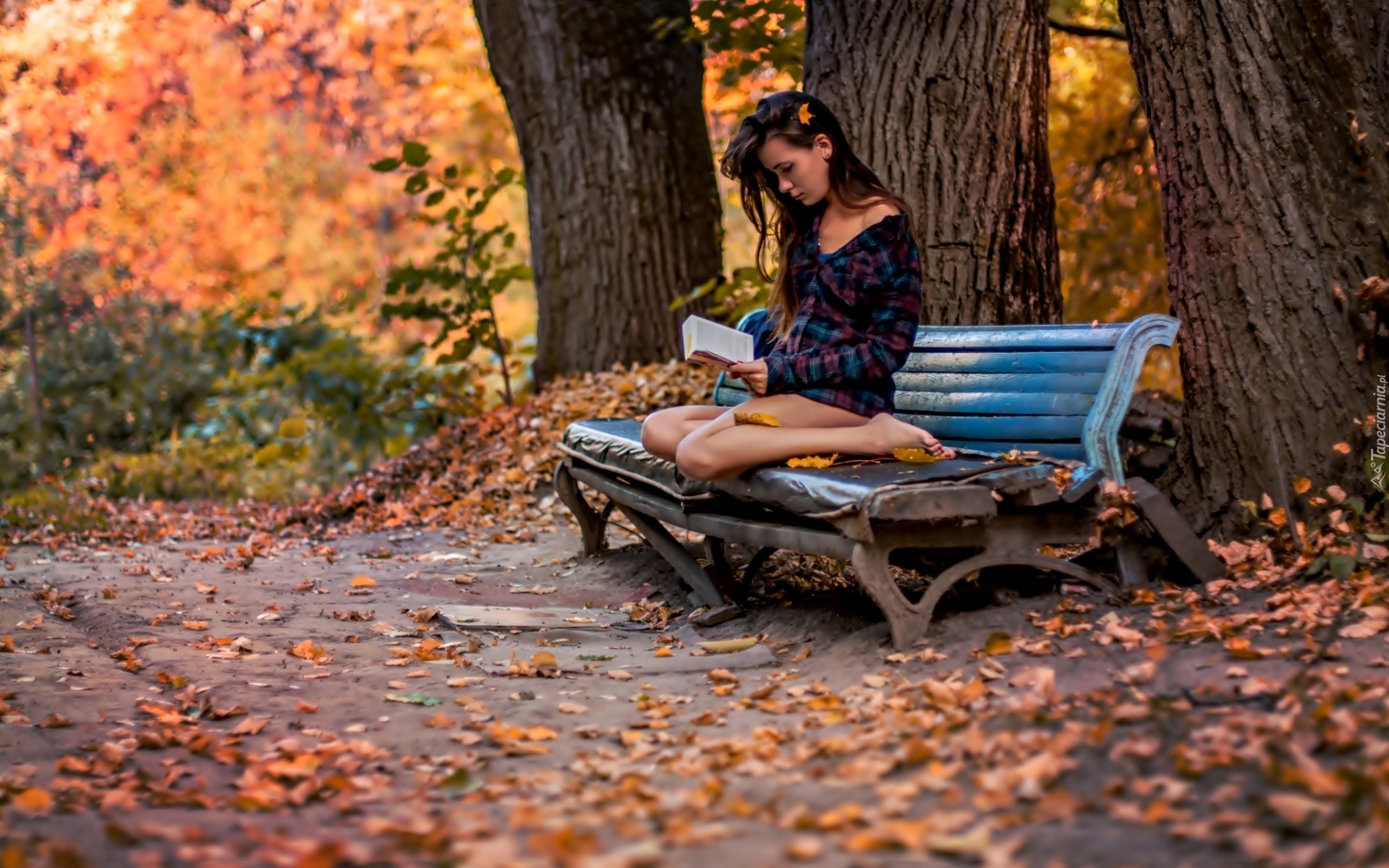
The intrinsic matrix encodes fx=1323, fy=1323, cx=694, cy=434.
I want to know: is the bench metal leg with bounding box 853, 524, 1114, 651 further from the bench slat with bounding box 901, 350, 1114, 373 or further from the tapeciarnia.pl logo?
the tapeciarnia.pl logo

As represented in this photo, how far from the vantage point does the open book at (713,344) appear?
434cm

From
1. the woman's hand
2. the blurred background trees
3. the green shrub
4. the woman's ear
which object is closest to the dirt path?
the woman's hand

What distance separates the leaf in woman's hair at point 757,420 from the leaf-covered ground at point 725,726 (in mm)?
686

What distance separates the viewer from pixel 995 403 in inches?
178

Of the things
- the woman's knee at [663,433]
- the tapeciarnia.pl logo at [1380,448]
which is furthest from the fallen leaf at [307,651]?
the tapeciarnia.pl logo at [1380,448]

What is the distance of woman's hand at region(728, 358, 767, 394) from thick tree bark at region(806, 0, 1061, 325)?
141cm

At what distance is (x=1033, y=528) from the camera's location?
4.04m

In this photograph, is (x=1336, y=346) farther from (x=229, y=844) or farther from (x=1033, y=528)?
(x=229, y=844)

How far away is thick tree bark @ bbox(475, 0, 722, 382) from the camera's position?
8.73m

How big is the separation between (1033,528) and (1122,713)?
1076 millimetres

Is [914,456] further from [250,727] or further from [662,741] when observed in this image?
[250,727]

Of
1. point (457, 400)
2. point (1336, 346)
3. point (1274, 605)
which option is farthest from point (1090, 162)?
point (1274, 605)

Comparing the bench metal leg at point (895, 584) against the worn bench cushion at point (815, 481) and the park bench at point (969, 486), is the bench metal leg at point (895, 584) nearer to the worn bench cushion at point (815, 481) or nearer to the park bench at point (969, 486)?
the park bench at point (969, 486)

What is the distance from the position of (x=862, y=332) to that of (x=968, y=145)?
1.45m
